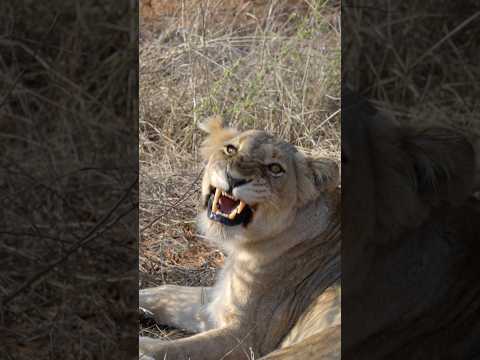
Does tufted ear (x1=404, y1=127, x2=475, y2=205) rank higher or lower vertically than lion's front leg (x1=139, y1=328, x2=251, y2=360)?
higher

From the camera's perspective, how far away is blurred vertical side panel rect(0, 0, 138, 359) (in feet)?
4.83

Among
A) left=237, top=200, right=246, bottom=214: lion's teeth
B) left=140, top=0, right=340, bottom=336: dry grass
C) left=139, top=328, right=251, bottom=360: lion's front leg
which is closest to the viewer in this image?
left=139, top=328, right=251, bottom=360: lion's front leg

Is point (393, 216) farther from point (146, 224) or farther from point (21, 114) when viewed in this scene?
point (146, 224)

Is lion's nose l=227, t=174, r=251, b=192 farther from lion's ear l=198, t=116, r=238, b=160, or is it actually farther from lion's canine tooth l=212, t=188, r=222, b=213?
lion's ear l=198, t=116, r=238, b=160

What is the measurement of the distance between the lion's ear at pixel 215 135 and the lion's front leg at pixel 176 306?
2.11ft

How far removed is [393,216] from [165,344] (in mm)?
1976

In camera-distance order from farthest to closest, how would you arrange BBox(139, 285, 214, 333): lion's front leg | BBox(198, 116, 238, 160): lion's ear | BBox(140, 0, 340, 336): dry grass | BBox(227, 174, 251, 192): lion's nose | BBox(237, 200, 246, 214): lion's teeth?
BBox(140, 0, 340, 336): dry grass → BBox(139, 285, 214, 333): lion's front leg → BBox(198, 116, 238, 160): lion's ear → BBox(237, 200, 246, 214): lion's teeth → BBox(227, 174, 251, 192): lion's nose

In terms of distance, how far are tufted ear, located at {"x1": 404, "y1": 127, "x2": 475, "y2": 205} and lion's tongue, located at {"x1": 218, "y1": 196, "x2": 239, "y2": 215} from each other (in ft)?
6.43

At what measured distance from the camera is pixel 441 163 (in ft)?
5.02

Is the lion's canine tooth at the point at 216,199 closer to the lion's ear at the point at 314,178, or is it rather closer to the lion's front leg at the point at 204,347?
the lion's ear at the point at 314,178

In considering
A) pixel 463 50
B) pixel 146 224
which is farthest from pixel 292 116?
pixel 463 50

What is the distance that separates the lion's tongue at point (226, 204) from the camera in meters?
3.50

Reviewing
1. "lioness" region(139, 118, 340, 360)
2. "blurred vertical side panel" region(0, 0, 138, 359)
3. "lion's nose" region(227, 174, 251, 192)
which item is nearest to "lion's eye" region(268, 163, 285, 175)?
"lioness" region(139, 118, 340, 360)

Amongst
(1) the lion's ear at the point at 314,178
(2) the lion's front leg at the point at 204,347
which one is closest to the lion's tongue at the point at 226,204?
(1) the lion's ear at the point at 314,178
